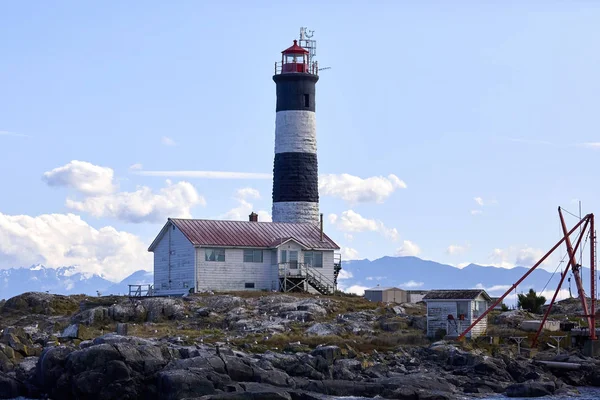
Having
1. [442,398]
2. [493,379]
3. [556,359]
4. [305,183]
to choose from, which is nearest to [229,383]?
[442,398]

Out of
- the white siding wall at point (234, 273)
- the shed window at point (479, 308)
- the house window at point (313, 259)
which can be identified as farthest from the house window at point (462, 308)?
the house window at point (313, 259)

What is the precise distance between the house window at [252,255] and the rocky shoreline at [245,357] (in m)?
4.60

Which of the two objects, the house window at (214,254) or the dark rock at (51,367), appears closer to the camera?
the dark rock at (51,367)

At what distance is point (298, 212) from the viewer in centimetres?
6800

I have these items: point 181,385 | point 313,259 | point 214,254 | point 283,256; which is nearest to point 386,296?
point 313,259

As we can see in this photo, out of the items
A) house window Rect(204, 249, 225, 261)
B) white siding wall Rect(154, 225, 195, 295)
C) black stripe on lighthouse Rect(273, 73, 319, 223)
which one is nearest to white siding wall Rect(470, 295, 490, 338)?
house window Rect(204, 249, 225, 261)

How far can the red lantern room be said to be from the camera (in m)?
68.6

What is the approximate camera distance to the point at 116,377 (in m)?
39.4

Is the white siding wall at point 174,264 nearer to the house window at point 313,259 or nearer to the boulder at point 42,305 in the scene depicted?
the boulder at point 42,305

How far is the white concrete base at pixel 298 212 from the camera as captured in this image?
Result: 68000 mm

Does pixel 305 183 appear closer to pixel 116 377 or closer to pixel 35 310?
pixel 35 310

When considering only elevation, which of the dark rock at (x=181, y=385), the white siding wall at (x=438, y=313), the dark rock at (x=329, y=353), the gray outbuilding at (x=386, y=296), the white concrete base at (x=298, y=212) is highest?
the white concrete base at (x=298, y=212)

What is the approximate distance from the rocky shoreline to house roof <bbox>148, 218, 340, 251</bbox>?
4732 mm

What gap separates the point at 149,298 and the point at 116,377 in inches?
729
